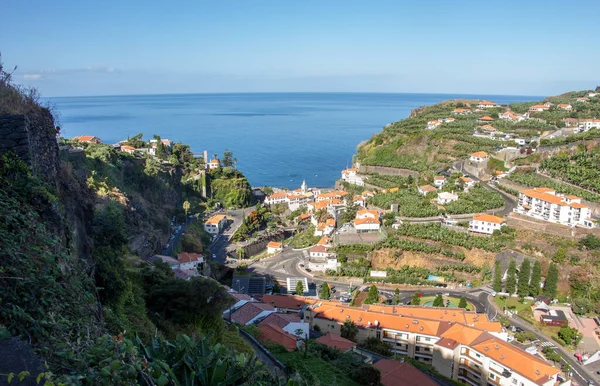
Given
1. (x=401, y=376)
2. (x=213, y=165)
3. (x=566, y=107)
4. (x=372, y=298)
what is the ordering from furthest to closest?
(x=566, y=107)
(x=213, y=165)
(x=372, y=298)
(x=401, y=376)

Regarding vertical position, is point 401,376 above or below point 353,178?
above

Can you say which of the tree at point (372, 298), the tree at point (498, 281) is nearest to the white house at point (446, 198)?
the tree at point (498, 281)

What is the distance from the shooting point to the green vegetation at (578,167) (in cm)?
3144

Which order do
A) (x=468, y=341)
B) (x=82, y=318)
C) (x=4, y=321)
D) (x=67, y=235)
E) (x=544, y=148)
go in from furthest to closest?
(x=544, y=148), (x=468, y=341), (x=67, y=235), (x=82, y=318), (x=4, y=321)

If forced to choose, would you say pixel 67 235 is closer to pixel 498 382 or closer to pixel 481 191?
pixel 498 382

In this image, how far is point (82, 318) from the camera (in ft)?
14.2

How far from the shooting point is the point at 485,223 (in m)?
28.3

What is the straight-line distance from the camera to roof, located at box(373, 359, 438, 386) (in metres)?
12.4

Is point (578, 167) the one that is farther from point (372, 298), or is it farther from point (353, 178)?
point (372, 298)

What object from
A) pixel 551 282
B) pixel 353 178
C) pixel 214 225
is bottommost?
pixel 214 225

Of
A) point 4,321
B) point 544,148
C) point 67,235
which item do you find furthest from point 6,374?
point 544,148

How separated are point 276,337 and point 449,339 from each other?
6.98 meters

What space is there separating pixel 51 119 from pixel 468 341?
15245 mm

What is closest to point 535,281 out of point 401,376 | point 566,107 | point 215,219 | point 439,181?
point 401,376
